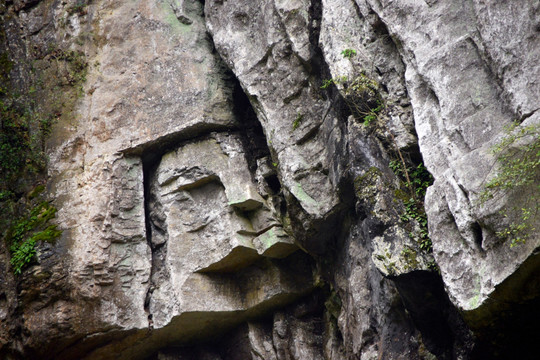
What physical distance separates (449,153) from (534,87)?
1.21 m

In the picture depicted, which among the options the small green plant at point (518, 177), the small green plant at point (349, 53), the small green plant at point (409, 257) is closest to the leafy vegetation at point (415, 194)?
the small green plant at point (409, 257)

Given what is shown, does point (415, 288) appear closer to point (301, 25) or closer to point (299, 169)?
point (299, 169)

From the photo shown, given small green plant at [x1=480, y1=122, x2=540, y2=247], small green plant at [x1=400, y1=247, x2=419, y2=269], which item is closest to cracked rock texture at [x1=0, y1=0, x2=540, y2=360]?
small green plant at [x1=400, y1=247, x2=419, y2=269]

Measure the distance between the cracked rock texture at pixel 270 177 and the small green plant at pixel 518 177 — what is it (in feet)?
0.49

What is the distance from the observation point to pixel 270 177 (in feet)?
35.2

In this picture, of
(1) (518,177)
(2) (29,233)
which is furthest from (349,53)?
(2) (29,233)

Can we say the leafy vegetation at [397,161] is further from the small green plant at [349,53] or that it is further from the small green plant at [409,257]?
the small green plant at [409,257]

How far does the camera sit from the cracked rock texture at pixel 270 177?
6.91 meters

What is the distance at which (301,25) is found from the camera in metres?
9.82

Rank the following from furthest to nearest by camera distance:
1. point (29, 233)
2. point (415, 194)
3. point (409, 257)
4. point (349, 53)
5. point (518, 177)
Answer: point (29, 233) < point (349, 53) < point (415, 194) < point (409, 257) < point (518, 177)

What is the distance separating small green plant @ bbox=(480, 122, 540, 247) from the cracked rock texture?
0.15 meters

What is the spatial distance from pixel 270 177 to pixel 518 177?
5.37 m

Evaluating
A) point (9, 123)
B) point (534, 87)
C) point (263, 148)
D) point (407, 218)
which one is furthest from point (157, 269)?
point (534, 87)

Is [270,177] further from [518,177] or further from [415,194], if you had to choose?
[518,177]
